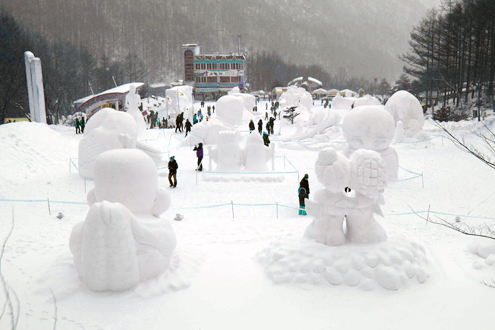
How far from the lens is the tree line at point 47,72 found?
22.0 metres

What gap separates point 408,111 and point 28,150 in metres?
13.6

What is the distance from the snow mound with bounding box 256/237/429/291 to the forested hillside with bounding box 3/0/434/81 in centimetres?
5282

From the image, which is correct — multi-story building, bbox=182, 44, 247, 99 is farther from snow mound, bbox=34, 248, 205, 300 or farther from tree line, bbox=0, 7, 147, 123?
snow mound, bbox=34, 248, 205, 300

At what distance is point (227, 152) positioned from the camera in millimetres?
11734

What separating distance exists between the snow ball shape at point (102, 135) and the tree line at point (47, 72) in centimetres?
1274

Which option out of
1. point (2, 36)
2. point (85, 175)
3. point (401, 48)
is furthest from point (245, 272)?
point (401, 48)

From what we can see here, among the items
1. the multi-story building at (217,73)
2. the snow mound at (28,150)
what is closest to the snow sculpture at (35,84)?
the snow mound at (28,150)

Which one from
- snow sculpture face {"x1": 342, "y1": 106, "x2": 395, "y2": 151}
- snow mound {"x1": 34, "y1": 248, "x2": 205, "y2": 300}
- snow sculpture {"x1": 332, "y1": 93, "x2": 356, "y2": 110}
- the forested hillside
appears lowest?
snow mound {"x1": 34, "y1": 248, "x2": 205, "y2": 300}

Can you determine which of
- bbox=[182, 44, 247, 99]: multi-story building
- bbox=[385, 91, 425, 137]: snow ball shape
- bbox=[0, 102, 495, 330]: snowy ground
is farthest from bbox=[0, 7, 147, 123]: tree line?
bbox=[385, 91, 425, 137]: snow ball shape

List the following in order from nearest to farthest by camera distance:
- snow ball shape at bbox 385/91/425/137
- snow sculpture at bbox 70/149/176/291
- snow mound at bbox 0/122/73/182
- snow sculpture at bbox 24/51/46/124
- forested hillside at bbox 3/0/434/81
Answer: snow sculpture at bbox 70/149/176/291, snow mound at bbox 0/122/73/182, snow ball shape at bbox 385/91/425/137, snow sculpture at bbox 24/51/46/124, forested hillside at bbox 3/0/434/81

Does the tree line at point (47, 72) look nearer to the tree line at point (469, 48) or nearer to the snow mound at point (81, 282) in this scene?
the snow mound at point (81, 282)

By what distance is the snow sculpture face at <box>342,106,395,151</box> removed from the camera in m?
10.6

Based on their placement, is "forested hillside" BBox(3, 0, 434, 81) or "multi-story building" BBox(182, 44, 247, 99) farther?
"forested hillside" BBox(3, 0, 434, 81)

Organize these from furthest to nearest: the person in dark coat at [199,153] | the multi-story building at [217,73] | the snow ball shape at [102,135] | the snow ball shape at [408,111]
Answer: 1. the multi-story building at [217,73]
2. the snow ball shape at [408,111]
3. the person in dark coat at [199,153]
4. the snow ball shape at [102,135]
